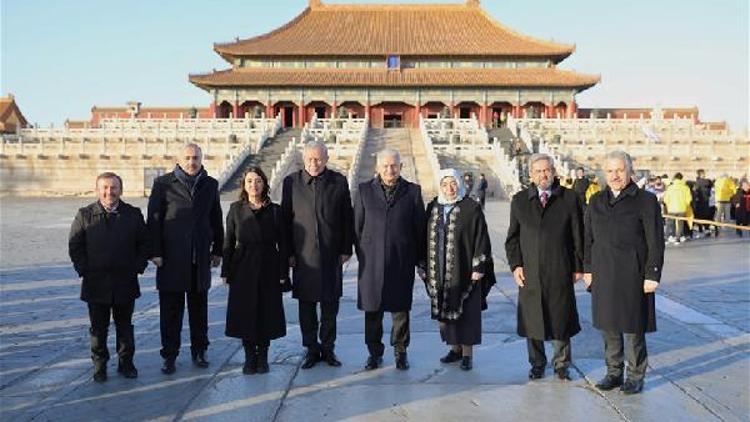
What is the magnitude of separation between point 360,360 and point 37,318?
3.49 metres

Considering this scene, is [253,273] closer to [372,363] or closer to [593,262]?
[372,363]

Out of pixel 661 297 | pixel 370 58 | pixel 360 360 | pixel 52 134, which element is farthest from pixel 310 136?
pixel 360 360

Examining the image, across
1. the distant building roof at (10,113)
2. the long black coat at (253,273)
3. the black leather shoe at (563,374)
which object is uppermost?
the distant building roof at (10,113)

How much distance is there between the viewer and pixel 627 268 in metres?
4.58

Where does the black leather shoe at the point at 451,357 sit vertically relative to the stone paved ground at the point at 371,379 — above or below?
above

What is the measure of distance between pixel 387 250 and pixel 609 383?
5.69ft

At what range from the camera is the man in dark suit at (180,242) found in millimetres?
5184

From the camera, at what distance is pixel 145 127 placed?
3362 cm

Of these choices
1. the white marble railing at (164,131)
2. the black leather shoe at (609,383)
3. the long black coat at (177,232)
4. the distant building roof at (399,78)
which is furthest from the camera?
the distant building roof at (399,78)

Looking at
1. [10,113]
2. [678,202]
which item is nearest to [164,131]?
[10,113]

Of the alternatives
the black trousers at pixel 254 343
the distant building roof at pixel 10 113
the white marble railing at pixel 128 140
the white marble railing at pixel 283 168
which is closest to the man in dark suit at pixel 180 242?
the black trousers at pixel 254 343

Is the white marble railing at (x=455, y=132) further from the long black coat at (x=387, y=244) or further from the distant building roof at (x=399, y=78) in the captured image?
the long black coat at (x=387, y=244)

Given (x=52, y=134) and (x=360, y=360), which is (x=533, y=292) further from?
(x=52, y=134)

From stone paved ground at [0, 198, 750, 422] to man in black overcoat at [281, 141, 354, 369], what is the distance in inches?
11.6
